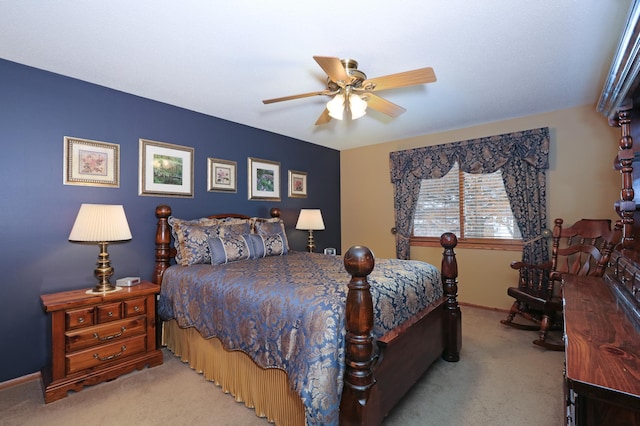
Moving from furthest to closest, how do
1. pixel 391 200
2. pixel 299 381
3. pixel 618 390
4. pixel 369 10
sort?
1. pixel 391 200
2. pixel 369 10
3. pixel 299 381
4. pixel 618 390

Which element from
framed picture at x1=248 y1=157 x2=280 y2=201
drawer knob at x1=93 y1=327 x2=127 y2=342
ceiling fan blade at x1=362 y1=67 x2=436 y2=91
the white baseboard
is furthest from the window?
the white baseboard

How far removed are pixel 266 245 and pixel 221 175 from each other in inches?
44.3

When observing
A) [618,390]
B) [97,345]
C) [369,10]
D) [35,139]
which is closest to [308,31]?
[369,10]

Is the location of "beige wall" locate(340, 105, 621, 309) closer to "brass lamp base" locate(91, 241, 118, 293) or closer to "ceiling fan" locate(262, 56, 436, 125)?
"ceiling fan" locate(262, 56, 436, 125)

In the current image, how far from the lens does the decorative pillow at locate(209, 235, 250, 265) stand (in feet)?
9.36

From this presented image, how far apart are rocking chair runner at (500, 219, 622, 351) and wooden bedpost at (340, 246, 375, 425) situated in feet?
7.60

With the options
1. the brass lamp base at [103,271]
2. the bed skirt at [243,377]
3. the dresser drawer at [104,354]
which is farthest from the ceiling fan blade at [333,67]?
the dresser drawer at [104,354]

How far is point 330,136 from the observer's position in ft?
15.1

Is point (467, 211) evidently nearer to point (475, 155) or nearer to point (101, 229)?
point (475, 155)

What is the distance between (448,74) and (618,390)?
255 centimetres

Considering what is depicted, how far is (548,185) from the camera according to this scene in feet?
11.8

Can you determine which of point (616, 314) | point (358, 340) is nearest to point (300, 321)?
point (358, 340)

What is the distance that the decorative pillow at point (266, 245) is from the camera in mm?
3184

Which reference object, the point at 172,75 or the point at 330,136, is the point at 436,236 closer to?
the point at 330,136
